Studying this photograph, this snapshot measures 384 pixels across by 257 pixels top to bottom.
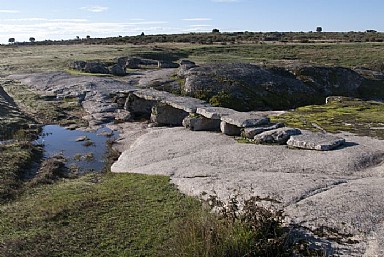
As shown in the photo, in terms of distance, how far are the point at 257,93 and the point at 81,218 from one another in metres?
29.8

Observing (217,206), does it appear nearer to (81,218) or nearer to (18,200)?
(81,218)

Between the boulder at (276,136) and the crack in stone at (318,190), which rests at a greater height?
the boulder at (276,136)

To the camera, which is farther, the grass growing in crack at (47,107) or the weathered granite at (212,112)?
the grass growing in crack at (47,107)

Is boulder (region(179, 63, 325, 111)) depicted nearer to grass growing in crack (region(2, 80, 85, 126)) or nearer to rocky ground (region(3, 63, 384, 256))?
rocky ground (region(3, 63, 384, 256))

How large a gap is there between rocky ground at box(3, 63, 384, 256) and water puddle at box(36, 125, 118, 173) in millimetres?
1585

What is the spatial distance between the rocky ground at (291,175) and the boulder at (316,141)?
50 cm

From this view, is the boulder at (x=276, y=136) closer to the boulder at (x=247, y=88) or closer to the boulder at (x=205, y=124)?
the boulder at (x=205, y=124)

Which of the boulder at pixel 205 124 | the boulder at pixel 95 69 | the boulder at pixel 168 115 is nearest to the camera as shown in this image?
the boulder at pixel 205 124

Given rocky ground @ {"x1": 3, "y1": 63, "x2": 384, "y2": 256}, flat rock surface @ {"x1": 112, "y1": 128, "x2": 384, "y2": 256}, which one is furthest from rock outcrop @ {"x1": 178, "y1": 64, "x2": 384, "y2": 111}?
flat rock surface @ {"x1": 112, "y1": 128, "x2": 384, "y2": 256}

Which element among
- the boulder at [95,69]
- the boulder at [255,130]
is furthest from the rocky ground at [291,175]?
the boulder at [95,69]

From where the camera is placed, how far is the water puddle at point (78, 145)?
95.7ft

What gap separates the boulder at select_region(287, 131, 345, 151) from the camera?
81.1ft

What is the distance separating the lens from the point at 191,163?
24594 mm

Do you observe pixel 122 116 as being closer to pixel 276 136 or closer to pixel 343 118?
pixel 276 136
